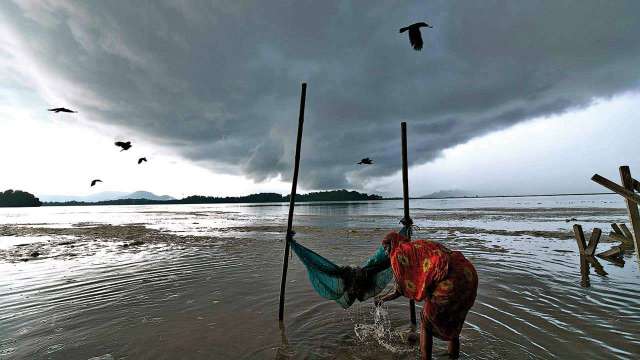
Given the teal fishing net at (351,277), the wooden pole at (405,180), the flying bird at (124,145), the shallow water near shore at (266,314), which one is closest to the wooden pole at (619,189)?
the shallow water near shore at (266,314)

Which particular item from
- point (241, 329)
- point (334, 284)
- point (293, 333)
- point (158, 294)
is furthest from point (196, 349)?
point (158, 294)

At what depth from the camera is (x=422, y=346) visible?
4.42m

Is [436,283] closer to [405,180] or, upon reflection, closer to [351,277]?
[351,277]

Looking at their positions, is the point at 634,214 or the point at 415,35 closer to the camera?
the point at 634,214

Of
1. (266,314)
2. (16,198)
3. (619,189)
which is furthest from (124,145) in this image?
(16,198)

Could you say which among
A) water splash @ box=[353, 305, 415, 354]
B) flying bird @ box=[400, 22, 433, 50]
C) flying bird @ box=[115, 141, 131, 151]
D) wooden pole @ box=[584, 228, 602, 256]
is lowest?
water splash @ box=[353, 305, 415, 354]

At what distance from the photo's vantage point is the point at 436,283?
391cm

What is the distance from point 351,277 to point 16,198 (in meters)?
195

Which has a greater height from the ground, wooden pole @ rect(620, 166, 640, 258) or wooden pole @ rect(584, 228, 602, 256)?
wooden pole @ rect(620, 166, 640, 258)

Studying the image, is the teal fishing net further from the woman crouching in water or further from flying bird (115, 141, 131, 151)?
flying bird (115, 141, 131, 151)

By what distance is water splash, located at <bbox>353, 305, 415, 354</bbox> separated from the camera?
5.28 m

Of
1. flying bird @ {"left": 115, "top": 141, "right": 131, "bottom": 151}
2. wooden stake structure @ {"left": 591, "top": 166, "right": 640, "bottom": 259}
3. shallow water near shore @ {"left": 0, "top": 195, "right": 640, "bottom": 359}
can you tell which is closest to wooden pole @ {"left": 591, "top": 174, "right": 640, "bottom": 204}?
wooden stake structure @ {"left": 591, "top": 166, "right": 640, "bottom": 259}

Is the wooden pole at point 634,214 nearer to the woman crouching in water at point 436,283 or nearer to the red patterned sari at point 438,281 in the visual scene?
the woman crouching in water at point 436,283

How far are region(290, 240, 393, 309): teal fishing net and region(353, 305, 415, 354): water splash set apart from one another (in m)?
0.50
